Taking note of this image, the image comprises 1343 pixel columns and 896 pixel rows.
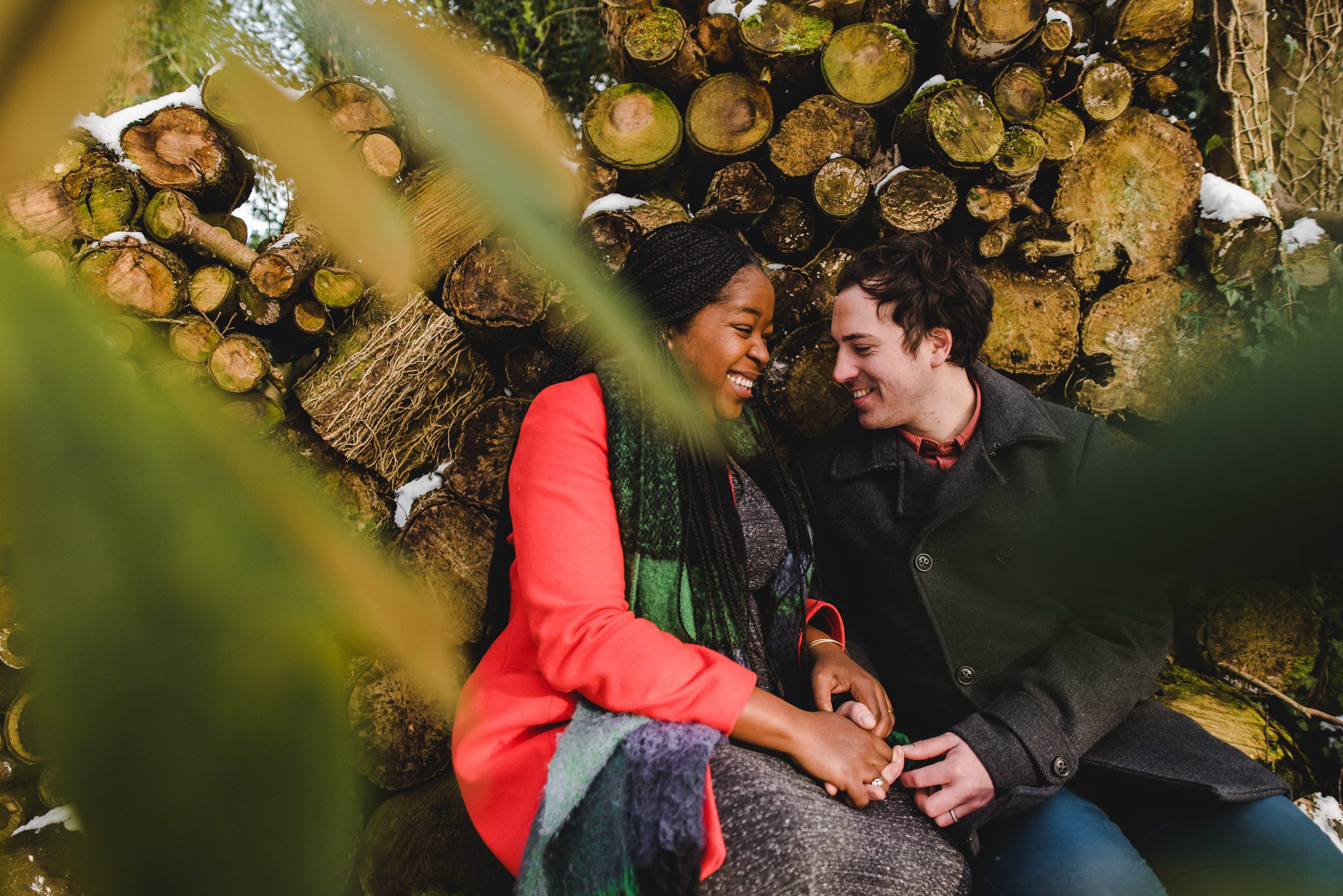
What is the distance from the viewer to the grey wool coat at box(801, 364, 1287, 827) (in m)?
1.47

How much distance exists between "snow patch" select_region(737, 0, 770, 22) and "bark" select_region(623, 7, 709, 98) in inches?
6.4

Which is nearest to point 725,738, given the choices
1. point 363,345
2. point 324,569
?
point 324,569

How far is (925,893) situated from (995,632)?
2.02ft

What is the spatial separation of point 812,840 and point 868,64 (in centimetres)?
212

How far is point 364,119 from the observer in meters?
0.68

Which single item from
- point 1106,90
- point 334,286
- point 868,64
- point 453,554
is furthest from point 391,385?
point 1106,90

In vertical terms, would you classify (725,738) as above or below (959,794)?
above

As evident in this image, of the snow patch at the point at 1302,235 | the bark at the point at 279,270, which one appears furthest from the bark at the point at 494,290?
the snow patch at the point at 1302,235

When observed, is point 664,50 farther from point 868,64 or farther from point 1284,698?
point 1284,698

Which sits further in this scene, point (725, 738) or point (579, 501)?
point (579, 501)

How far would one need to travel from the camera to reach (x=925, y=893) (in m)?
1.28

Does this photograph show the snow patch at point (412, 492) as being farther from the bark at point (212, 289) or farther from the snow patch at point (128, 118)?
the snow patch at point (128, 118)

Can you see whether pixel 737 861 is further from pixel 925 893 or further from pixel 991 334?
pixel 991 334

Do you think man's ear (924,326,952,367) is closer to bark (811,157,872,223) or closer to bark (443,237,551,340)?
bark (811,157,872,223)
